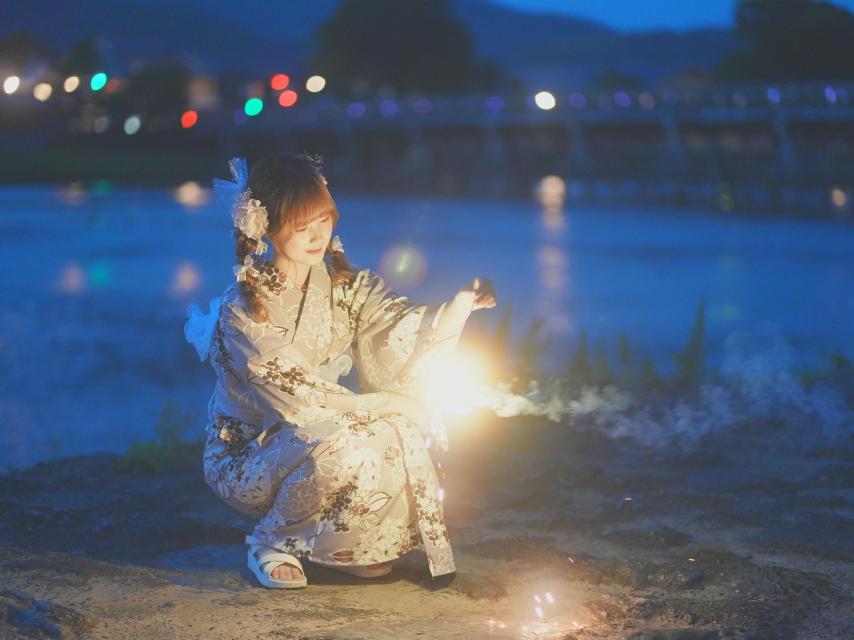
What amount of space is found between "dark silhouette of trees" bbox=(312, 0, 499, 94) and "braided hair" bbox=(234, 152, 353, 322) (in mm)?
66028

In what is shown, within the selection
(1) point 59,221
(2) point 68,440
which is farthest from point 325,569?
(1) point 59,221

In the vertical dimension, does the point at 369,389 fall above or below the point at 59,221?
below

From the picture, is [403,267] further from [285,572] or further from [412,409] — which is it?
[285,572]

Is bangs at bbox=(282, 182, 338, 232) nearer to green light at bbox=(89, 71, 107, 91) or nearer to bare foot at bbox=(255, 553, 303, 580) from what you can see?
bare foot at bbox=(255, 553, 303, 580)

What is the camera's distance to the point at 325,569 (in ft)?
13.8

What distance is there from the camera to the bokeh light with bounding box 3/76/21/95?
7430 mm

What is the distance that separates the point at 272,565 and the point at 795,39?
55.9 meters

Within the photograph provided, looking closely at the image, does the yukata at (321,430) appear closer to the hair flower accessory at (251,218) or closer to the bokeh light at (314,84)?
the hair flower accessory at (251,218)

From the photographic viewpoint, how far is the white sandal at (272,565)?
13.0ft

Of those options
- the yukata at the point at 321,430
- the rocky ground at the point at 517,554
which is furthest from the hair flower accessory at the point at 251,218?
the rocky ground at the point at 517,554

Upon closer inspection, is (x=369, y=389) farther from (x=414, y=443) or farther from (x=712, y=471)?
(x=712, y=471)

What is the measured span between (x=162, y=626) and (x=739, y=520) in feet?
7.64

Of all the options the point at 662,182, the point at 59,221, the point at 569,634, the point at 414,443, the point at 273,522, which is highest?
the point at 662,182

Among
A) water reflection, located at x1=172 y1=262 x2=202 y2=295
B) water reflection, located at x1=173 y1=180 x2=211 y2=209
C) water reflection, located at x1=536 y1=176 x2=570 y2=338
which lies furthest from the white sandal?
water reflection, located at x1=173 y1=180 x2=211 y2=209
